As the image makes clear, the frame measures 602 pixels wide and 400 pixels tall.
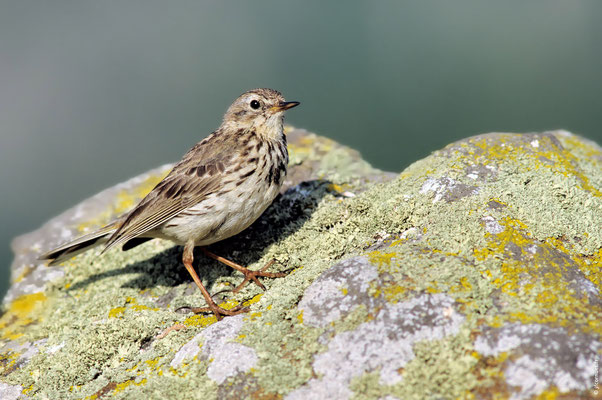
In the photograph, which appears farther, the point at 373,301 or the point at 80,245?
the point at 80,245

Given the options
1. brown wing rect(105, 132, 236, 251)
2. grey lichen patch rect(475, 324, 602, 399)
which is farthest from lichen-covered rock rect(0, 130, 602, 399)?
brown wing rect(105, 132, 236, 251)

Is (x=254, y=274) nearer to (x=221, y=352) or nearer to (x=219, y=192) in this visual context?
(x=219, y=192)

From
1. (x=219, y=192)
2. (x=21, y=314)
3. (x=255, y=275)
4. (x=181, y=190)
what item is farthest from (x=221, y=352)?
(x=21, y=314)

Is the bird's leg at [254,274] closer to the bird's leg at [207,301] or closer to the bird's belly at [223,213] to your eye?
the bird's leg at [207,301]

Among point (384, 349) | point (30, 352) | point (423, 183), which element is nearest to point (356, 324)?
point (384, 349)

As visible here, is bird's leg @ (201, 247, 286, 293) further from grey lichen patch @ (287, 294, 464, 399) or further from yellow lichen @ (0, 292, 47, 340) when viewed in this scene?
yellow lichen @ (0, 292, 47, 340)

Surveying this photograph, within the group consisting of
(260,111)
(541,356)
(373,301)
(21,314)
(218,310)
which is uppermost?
(260,111)

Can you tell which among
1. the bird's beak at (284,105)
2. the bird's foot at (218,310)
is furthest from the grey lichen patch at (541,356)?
the bird's beak at (284,105)
